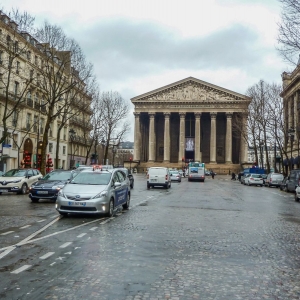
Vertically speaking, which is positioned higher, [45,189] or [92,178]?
[92,178]

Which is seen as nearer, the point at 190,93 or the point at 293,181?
the point at 293,181

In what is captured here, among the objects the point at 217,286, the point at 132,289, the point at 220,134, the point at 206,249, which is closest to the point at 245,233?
the point at 206,249

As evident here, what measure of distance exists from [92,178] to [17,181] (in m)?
11.5

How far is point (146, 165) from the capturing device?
87.2 meters

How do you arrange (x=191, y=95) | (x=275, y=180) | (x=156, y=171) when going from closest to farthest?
1. (x=156, y=171)
2. (x=275, y=180)
3. (x=191, y=95)

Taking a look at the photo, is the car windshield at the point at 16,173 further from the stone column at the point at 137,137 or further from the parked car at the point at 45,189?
the stone column at the point at 137,137

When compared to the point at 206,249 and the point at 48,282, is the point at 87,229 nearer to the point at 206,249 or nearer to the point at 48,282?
the point at 206,249

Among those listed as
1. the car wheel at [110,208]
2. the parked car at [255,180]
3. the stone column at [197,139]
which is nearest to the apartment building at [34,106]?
the car wheel at [110,208]

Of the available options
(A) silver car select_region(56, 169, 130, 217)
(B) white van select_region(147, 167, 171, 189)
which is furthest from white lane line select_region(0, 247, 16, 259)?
(B) white van select_region(147, 167, 171, 189)

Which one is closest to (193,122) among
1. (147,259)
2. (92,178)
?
(92,178)

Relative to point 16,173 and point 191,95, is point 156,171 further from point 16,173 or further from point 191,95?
point 191,95

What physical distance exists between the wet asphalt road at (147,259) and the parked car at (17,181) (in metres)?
12.0

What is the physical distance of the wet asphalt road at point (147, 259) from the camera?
17.0 ft

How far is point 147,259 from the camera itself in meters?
6.95
